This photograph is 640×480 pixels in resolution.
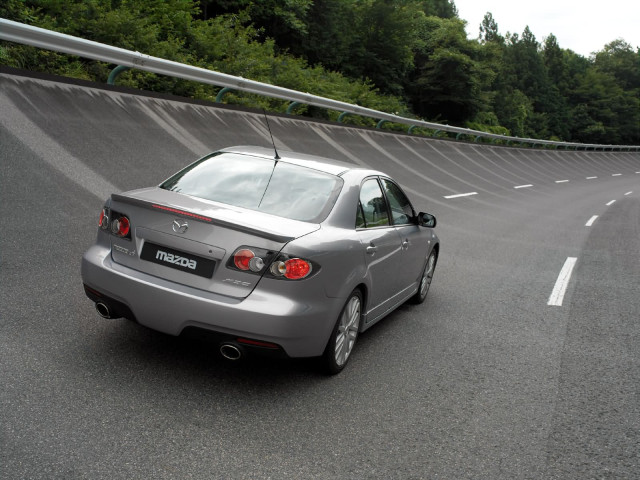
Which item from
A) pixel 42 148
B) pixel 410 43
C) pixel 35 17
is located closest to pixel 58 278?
pixel 42 148

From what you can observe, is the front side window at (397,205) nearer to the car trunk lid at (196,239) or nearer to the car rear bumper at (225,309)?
the car trunk lid at (196,239)

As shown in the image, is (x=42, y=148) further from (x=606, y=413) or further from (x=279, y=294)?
(x=606, y=413)

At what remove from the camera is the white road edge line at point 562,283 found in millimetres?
7621

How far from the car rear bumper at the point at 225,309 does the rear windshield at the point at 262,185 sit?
69 cm

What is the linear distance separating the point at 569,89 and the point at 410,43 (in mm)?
73908

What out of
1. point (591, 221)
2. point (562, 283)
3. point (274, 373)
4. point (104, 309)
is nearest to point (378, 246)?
point (274, 373)

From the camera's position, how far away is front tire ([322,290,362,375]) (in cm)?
445

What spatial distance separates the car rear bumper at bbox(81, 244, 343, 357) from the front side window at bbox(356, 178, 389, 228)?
3.35 ft

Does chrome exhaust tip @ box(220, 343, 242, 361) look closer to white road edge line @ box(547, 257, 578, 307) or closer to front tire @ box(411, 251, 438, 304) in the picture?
front tire @ box(411, 251, 438, 304)

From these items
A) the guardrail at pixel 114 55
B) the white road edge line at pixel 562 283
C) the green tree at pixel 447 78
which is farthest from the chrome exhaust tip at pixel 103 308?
the green tree at pixel 447 78

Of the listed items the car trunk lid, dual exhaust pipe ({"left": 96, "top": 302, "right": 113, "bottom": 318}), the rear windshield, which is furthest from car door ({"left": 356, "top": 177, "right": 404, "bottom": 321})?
dual exhaust pipe ({"left": 96, "top": 302, "right": 113, "bottom": 318})

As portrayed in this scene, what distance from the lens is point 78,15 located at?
13.9 m

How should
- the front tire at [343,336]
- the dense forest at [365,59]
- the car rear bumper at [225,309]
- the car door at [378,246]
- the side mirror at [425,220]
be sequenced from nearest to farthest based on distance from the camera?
1. the car rear bumper at [225,309]
2. the front tire at [343,336]
3. the car door at [378,246]
4. the side mirror at [425,220]
5. the dense forest at [365,59]

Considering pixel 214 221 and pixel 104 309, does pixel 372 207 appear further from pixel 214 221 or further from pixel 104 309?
pixel 104 309
